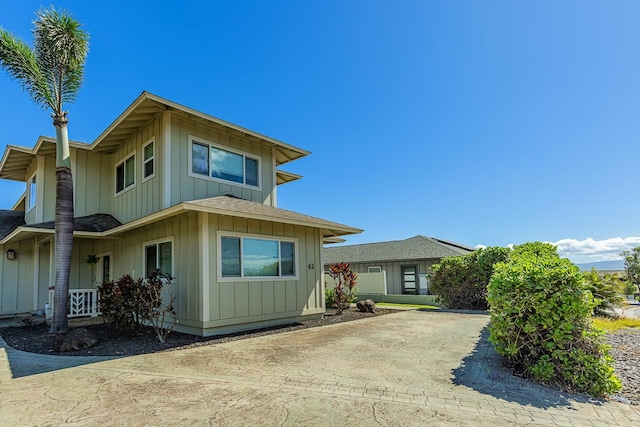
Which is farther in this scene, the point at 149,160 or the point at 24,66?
the point at 149,160

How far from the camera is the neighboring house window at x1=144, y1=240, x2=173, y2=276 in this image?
904cm

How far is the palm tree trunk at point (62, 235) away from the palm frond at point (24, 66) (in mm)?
642

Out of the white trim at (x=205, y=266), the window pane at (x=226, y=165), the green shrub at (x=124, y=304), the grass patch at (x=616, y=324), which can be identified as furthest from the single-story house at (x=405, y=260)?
the green shrub at (x=124, y=304)

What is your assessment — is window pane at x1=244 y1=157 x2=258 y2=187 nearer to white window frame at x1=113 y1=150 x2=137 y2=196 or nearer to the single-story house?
white window frame at x1=113 y1=150 x2=137 y2=196

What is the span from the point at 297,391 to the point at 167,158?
7.13 m

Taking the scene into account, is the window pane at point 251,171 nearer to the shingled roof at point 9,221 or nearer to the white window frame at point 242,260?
the white window frame at point 242,260

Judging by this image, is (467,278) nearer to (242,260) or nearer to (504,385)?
(242,260)

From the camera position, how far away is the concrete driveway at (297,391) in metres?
3.32

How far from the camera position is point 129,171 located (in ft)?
36.8

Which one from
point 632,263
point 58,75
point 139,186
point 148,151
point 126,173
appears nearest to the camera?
point 58,75

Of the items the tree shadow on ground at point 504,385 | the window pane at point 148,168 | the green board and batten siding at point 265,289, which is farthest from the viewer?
the window pane at point 148,168

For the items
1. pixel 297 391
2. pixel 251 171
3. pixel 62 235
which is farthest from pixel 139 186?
pixel 297 391

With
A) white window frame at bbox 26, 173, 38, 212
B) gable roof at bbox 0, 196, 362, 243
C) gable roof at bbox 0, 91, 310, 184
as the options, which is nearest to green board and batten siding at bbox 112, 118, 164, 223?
gable roof at bbox 0, 91, 310, 184

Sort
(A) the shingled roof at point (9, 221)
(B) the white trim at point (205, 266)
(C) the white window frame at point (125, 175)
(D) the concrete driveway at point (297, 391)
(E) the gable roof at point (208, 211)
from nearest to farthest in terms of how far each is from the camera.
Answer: (D) the concrete driveway at point (297, 391), (E) the gable roof at point (208, 211), (B) the white trim at point (205, 266), (C) the white window frame at point (125, 175), (A) the shingled roof at point (9, 221)
